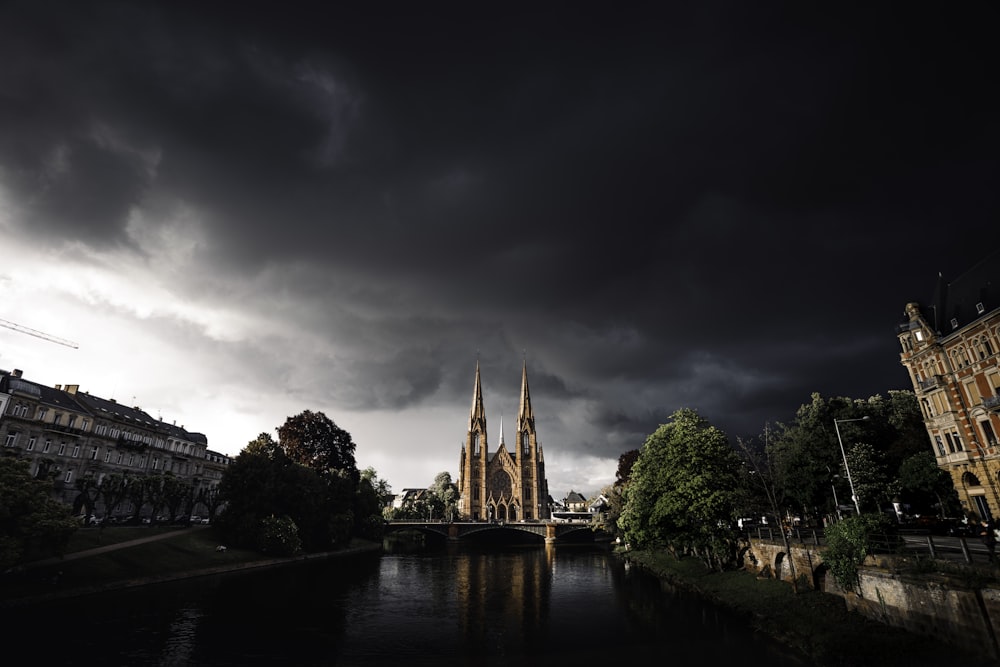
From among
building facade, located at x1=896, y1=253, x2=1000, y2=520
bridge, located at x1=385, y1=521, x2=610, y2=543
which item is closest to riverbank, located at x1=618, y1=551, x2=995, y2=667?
building facade, located at x1=896, y1=253, x2=1000, y2=520

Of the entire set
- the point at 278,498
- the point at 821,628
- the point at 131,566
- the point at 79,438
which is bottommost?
the point at 821,628

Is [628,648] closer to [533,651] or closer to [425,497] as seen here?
[533,651]

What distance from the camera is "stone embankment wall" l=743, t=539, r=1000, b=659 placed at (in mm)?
18984

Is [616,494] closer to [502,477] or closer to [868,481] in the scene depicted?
[868,481]

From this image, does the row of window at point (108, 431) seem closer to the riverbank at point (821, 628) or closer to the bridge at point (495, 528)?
the bridge at point (495, 528)

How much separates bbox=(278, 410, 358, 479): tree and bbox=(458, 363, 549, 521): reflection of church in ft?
259

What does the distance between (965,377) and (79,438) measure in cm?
10884

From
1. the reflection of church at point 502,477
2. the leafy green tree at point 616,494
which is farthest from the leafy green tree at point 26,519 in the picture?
the reflection of church at point 502,477

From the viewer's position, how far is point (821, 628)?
26.8 metres

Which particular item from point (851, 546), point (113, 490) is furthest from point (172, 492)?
point (851, 546)

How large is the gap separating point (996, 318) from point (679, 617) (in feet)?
128

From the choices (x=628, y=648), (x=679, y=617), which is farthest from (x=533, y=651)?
(x=679, y=617)

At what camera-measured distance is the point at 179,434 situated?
331ft

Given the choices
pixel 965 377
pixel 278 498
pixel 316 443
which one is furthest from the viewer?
pixel 316 443
